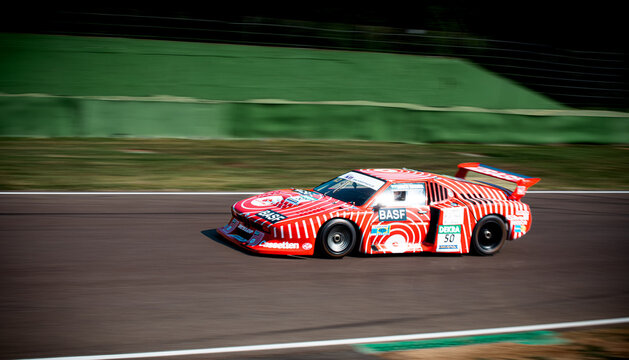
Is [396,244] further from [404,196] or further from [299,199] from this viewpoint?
[299,199]

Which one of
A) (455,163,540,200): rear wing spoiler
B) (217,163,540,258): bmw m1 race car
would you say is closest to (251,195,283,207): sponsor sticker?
(217,163,540,258): bmw m1 race car

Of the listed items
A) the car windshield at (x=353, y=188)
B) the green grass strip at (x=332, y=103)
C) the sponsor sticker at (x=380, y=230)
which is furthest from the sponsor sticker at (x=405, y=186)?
the green grass strip at (x=332, y=103)

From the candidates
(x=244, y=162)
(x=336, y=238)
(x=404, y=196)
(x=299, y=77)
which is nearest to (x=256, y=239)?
(x=336, y=238)

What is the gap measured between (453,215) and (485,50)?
20082mm

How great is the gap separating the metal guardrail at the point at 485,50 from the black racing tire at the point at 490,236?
58.3 ft

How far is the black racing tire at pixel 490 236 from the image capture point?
8.99 meters

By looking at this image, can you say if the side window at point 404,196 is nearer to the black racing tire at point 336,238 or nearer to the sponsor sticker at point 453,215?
the sponsor sticker at point 453,215

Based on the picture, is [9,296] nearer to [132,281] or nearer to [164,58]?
[132,281]

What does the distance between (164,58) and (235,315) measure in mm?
19398

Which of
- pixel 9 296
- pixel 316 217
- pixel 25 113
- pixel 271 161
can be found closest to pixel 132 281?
pixel 9 296

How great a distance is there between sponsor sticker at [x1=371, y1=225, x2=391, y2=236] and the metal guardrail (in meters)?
18.1

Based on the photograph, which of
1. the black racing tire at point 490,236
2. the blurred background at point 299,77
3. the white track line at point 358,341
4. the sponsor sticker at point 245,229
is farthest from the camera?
the blurred background at point 299,77

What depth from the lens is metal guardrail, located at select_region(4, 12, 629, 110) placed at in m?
25.1

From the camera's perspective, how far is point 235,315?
6.21m
